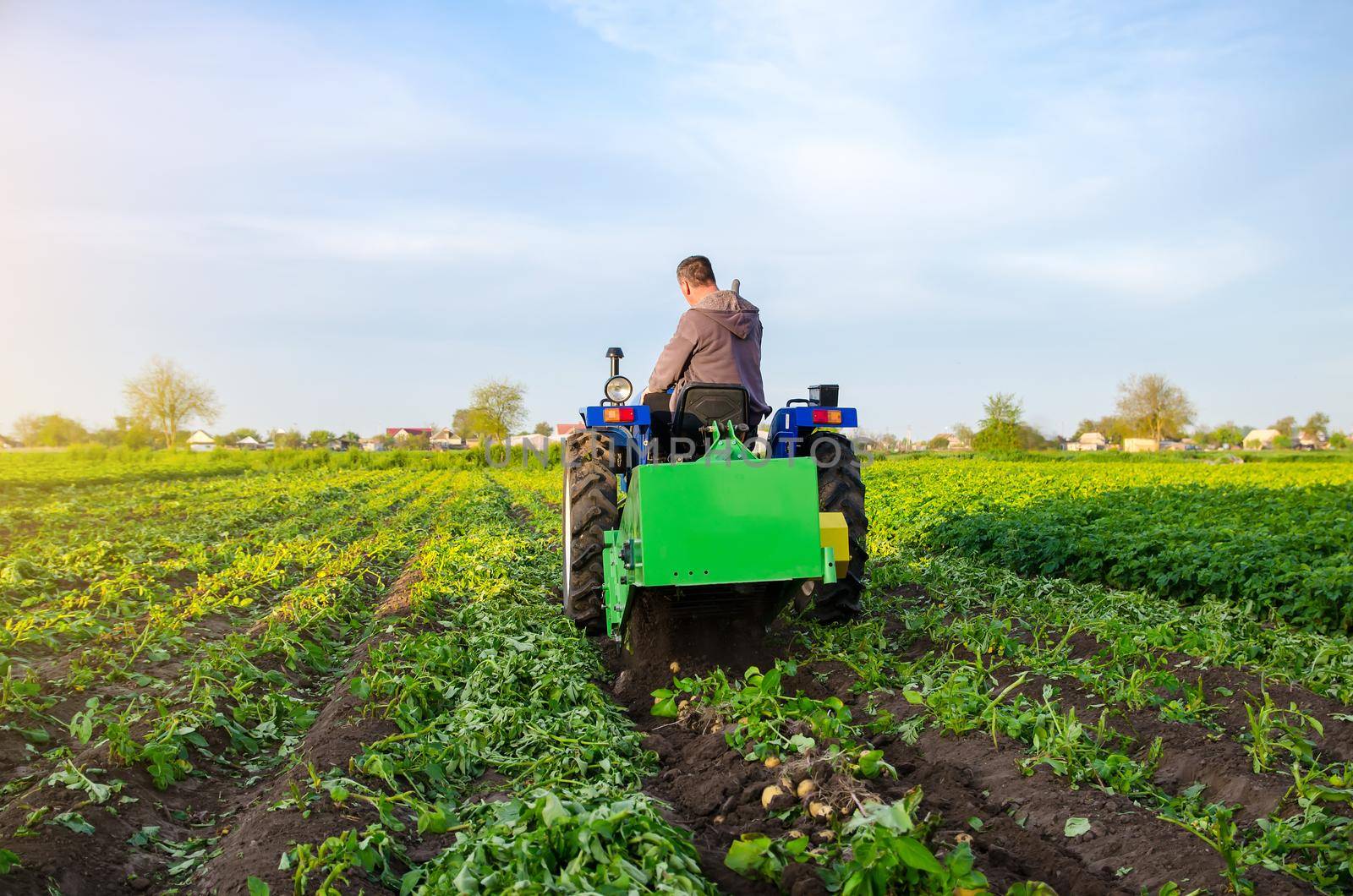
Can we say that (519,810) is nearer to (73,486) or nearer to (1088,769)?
(1088,769)

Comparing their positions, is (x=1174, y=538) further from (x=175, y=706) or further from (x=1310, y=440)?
(x=1310, y=440)

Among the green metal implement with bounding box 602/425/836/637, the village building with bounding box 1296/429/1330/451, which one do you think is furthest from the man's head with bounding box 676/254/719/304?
the village building with bounding box 1296/429/1330/451

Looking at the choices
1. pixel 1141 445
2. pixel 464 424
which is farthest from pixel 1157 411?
pixel 464 424

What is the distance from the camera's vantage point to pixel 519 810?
284 centimetres

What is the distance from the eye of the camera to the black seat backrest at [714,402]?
4930mm

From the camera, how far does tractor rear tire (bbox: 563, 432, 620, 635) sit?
5398 mm

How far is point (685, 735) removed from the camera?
4.28 m

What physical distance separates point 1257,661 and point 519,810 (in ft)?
15.8

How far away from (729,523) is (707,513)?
0.12 meters

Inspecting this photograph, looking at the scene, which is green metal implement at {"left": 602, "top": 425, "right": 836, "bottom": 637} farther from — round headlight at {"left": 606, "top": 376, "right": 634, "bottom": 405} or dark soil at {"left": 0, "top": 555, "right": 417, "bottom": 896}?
dark soil at {"left": 0, "top": 555, "right": 417, "bottom": 896}

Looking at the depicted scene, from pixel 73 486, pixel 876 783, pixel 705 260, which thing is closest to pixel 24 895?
pixel 876 783

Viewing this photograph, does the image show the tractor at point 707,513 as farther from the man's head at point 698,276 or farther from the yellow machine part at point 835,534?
the man's head at point 698,276

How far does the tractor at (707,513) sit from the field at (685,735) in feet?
1.25

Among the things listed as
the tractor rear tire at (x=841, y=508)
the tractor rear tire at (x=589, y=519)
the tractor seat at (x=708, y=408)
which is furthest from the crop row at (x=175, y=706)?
the tractor rear tire at (x=841, y=508)
